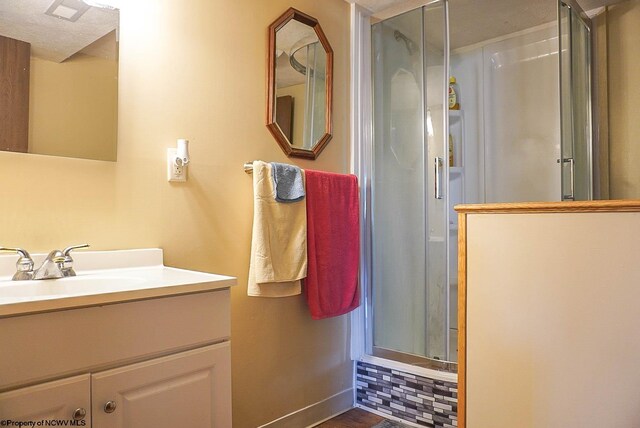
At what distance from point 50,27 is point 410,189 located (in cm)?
168

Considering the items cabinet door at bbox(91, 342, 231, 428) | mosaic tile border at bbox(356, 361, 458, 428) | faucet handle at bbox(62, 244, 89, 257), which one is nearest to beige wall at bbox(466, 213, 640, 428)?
mosaic tile border at bbox(356, 361, 458, 428)

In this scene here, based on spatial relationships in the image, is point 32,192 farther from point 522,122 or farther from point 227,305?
point 522,122

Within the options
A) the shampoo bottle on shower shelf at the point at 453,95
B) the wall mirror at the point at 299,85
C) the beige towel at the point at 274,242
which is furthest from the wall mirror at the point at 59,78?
the shampoo bottle on shower shelf at the point at 453,95

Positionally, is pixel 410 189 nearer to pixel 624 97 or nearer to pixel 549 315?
pixel 549 315

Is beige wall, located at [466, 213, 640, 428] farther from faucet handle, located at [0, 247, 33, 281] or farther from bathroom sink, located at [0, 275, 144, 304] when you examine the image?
faucet handle, located at [0, 247, 33, 281]

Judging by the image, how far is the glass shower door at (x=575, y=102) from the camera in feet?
6.52

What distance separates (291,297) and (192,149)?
2.66 ft

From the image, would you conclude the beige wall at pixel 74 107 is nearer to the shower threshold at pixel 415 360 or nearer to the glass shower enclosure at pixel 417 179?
the glass shower enclosure at pixel 417 179

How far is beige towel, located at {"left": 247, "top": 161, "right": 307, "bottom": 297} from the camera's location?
1.67m

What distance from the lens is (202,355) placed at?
107 centimetres

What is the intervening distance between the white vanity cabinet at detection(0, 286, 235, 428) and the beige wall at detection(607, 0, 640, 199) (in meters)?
2.21

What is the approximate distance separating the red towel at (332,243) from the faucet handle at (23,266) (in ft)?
3.37

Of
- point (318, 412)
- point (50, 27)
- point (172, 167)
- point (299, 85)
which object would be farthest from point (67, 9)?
point (318, 412)

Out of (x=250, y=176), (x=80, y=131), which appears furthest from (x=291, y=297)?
(x=80, y=131)
